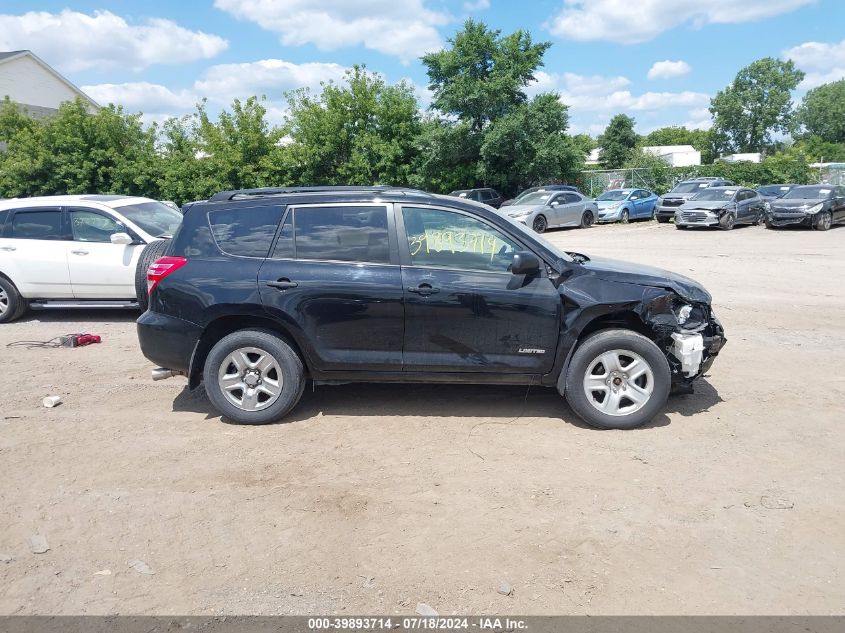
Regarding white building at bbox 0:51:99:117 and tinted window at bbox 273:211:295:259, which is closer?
tinted window at bbox 273:211:295:259

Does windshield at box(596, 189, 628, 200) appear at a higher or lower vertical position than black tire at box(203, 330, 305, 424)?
higher

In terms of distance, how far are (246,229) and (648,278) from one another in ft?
10.7

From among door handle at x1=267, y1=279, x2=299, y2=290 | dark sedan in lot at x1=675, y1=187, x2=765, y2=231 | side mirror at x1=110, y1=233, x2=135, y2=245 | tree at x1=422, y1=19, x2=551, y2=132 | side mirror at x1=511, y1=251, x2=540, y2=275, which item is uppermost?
tree at x1=422, y1=19, x2=551, y2=132

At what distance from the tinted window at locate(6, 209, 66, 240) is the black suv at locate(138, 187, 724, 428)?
481 centimetres

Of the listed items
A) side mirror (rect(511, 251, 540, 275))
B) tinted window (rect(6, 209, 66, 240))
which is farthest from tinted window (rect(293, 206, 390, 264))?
tinted window (rect(6, 209, 66, 240))

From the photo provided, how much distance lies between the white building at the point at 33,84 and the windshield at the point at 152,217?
34.9 meters

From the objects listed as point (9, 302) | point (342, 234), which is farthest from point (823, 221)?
point (9, 302)

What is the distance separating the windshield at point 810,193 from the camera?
23797 millimetres

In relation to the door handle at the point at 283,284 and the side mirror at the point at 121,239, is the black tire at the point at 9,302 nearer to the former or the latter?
the side mirror at the point at 121,239

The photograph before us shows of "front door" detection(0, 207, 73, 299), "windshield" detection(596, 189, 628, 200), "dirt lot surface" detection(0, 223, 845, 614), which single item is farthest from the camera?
"windshield" detection(596, 189, 628, 200)

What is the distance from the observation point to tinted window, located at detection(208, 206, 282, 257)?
17.5 feet

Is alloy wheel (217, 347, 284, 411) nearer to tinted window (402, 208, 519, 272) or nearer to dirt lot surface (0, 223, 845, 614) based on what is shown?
dirt lot surface (0, 223, 845, 614)

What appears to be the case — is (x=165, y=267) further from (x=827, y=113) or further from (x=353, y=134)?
(x=827, y=113)

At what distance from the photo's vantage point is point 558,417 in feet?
17.7
